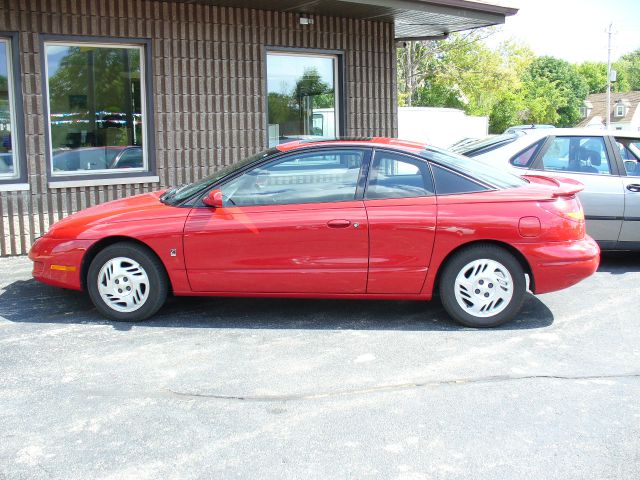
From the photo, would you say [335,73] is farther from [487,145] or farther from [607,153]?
[607,153]

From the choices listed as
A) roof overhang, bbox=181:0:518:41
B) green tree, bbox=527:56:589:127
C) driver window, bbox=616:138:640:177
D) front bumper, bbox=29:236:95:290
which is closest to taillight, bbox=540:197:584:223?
driver window, bbox=616:138:640:177

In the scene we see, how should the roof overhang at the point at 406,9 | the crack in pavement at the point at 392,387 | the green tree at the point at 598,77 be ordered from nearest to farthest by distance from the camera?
1. the crack in pavement at the point at 392,387
2. the roof overhang at the point at 406,9
3. the green tree at the point at 598,77

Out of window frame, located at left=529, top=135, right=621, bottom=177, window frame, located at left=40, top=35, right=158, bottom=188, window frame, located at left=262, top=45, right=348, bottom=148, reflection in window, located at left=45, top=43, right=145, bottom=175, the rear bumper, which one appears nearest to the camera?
the rear bumper

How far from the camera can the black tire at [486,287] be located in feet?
19.3

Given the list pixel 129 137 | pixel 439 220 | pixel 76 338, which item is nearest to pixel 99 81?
pixel 129 137

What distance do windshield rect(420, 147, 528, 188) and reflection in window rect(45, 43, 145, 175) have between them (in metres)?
4.84

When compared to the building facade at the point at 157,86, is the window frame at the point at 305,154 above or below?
below

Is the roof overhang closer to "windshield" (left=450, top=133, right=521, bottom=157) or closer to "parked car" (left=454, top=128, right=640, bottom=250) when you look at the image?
"windshield" (left=450, top=133, right=521, bottom=157)

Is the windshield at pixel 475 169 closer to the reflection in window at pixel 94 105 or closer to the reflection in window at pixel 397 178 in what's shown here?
the reflection in window at pixel 397 178

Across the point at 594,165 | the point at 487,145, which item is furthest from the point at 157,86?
the point at 594,165

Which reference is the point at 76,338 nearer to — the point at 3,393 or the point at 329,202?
the point at 3,393

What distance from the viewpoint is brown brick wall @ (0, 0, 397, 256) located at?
8852mm

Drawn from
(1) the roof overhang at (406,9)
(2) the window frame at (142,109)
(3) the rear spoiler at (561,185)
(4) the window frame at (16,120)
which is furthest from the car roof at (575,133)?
(4) the window frame at (16,120)

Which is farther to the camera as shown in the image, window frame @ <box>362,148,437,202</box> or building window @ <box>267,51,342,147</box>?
building window @ <box>267,51,342,147</box>
